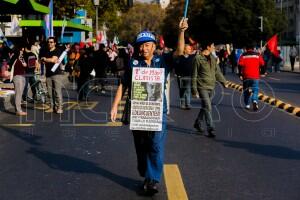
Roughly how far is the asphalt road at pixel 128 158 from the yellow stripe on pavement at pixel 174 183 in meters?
0.07

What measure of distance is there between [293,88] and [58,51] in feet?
38.7

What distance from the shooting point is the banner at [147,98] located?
626 cm

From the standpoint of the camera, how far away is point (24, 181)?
6.78m

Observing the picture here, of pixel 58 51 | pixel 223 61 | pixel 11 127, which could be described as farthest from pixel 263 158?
pixel 223 61

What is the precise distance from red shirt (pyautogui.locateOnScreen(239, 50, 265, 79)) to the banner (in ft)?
28.1

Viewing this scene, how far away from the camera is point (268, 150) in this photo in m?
8.81

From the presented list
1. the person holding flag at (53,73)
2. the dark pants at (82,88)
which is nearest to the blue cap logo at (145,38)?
the person holding flag at (53,73)

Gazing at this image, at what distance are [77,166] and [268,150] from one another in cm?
294

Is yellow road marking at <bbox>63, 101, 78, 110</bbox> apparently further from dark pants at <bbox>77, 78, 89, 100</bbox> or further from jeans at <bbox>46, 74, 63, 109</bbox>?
jeans at <bbox>46, 74, 63, 109</bbox>

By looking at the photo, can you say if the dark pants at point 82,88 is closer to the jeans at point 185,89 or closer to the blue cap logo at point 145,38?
the jeans at point 185,89

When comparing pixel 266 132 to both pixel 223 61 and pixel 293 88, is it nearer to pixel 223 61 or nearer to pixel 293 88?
pixel 293 88

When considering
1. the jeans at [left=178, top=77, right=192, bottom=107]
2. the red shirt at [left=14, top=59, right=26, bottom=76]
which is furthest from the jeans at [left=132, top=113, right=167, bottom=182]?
the jeans at [left=178, top=77, right=192, bottom=107]

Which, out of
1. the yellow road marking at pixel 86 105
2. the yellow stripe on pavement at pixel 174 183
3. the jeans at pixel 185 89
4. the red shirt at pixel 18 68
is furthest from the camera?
the yellow road marking at pixel 86 105

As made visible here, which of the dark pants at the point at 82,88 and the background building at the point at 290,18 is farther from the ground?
the background building at the point at 290,18
